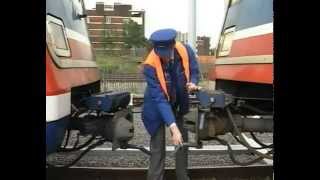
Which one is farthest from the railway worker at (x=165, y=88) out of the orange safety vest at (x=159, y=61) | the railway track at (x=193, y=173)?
the railway track at (x=193, y=173)

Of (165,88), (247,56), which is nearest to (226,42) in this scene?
(247,56)

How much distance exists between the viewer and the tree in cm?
262

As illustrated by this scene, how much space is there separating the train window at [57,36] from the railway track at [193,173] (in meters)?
1.17

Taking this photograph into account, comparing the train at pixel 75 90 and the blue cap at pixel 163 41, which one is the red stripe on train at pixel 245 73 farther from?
the train at pixel 75 90

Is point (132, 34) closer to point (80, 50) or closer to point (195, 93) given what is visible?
point (195, 93)

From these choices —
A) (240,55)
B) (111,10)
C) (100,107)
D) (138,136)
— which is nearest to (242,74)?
(240,55)

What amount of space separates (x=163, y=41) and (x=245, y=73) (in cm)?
84

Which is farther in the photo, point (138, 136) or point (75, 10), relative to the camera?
point (138, 136)

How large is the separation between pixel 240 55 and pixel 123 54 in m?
1.33

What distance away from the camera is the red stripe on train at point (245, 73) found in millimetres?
3094

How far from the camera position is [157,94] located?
3.15 m
